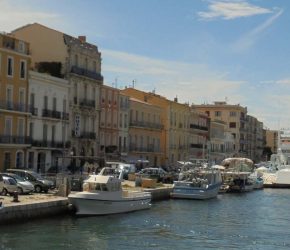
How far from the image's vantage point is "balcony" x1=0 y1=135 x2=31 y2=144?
61.5 meters

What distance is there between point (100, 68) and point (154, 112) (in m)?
21.7

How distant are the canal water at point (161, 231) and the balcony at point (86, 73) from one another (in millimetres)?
25472

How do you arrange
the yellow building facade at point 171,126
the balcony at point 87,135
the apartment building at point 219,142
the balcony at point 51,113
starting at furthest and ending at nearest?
1. the apartment building at point 219,142
2. the yellow building facade at point 171,126
3. the balcony at point 87,135
4. the balcony at point 51,113

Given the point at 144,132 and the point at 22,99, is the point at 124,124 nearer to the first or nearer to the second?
the point at 144,132

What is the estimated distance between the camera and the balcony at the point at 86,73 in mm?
74725

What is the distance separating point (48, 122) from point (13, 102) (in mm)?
7134

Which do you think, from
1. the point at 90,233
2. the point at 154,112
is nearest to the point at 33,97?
the point at 90,233

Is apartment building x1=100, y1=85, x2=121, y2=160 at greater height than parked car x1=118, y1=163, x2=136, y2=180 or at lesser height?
greater

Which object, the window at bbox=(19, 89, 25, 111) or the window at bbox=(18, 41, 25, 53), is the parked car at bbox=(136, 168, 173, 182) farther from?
the window at bbox=(18, 41, 25, 53)

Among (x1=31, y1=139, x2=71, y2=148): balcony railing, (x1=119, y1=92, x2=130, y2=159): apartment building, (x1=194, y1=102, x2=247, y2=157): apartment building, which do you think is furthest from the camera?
(x1=194, y1=102, x2=247, y2=157): apartment building

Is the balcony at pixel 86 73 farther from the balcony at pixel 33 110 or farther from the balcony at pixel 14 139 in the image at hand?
the balcony at pixel 14 139

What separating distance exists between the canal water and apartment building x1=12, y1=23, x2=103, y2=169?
24466mm

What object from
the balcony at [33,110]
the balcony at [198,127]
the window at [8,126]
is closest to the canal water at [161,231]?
the window at [8,126]

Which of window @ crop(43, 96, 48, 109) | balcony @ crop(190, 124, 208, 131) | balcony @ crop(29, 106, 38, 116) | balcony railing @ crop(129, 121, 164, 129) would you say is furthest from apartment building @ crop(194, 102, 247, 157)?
balcony @ crop(29, 106, 38, 116)
